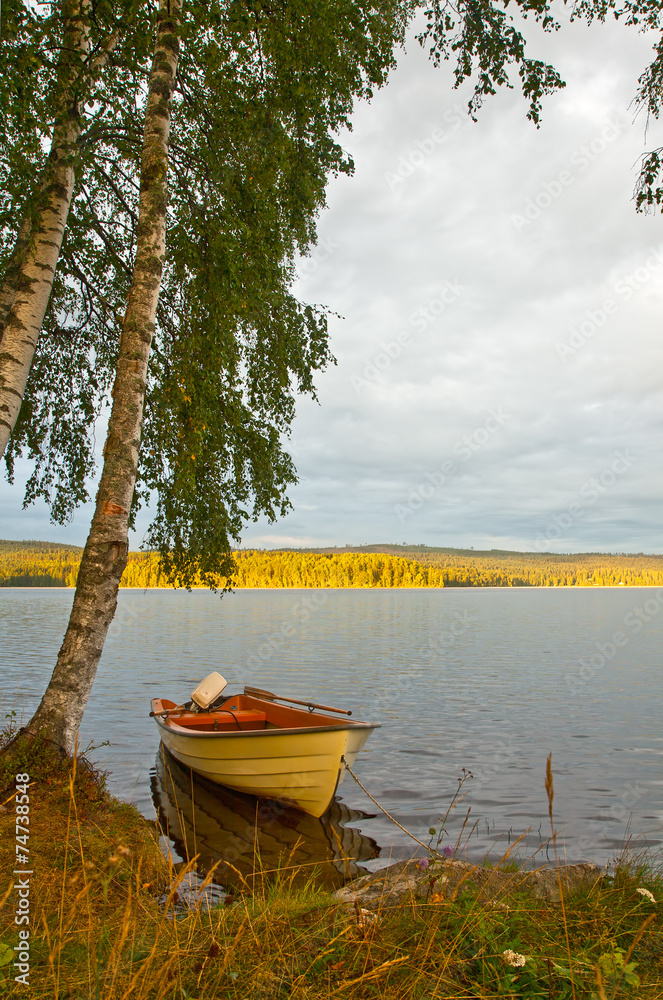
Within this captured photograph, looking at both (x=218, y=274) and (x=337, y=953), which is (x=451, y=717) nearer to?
(x=218, y=274)

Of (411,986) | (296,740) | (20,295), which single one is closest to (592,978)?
(411,986)

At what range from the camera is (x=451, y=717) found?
1708 centimetres

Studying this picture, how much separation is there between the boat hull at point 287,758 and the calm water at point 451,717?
2.50ft

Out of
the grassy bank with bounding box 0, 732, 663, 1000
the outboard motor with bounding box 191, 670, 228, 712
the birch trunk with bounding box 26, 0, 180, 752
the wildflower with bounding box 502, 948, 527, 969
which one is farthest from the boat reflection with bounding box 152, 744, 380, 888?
the wildflower with bounding box 502, 948, 527, 969

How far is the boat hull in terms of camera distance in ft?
28.4

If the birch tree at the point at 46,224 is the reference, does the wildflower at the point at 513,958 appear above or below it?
below

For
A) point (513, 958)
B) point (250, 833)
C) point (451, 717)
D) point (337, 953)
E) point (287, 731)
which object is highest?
point (513, 958)

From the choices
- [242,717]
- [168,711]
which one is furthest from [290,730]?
[168,711]

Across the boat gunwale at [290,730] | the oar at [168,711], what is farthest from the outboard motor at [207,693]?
the boat gunwale at [290,730]

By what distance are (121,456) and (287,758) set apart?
199 inches

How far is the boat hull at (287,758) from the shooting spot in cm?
865

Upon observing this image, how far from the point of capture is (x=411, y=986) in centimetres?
252

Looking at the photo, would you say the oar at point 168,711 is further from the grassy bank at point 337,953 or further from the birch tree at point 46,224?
the grassy bank at point 337,953

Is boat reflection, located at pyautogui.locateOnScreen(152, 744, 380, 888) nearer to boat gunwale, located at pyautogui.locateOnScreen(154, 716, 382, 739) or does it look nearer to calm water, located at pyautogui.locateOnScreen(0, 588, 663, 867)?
calm water, located at pyautogui.locateOnScreen(0, 588, 663, 867)
